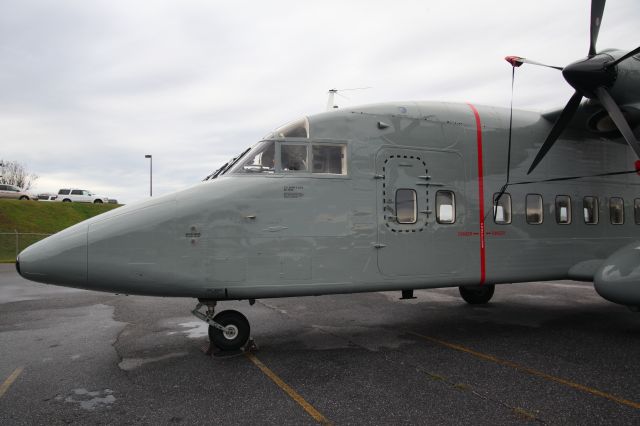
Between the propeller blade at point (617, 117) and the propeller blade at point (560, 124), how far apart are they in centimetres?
36

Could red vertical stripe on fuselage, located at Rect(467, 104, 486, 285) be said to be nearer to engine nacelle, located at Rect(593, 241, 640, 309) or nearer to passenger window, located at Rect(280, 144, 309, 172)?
engine nacelle, located at Rect(593, 241, 640, 309)

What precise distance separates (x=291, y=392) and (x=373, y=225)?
2971mm

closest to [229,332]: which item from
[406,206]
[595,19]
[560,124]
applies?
[406,206]

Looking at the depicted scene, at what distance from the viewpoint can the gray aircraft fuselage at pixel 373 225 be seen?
6043 mm

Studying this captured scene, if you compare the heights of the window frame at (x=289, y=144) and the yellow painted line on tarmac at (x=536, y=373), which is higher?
the window frame at (x=289, y=144)

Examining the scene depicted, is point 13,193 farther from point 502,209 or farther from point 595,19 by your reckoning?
point 595,19

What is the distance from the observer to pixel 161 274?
6.05 metres

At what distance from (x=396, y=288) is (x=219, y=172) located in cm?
349

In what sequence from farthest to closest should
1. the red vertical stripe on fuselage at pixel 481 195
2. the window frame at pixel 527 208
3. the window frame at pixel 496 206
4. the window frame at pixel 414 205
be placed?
1. the window frame at pixel 527 208
2. the window frame at pixel 496 206
3. the red vertical stripe on fuselage at pixel 481 195
4. the window frame at pixel 414 205

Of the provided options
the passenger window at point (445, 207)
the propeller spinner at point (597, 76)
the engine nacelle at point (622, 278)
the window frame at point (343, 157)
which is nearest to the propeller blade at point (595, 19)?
the propeller spinner at point (597, 76)

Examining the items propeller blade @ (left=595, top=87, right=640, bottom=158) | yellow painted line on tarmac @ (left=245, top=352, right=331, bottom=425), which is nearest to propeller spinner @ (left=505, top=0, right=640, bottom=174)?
propeller blade @ (left=595, top=87, right=640, bottom=158)

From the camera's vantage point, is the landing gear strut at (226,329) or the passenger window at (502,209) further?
the passenger window at (502,209)

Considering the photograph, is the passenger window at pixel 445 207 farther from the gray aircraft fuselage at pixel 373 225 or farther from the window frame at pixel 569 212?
the window frame at pixel 569 212

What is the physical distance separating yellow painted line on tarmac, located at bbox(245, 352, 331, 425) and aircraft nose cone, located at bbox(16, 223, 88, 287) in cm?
266
